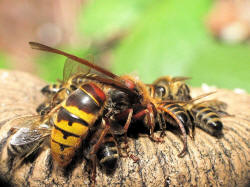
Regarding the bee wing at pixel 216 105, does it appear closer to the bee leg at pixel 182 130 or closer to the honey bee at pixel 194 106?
the honey bee at pixel 194 106

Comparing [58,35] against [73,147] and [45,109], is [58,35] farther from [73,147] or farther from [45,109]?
[73,147]

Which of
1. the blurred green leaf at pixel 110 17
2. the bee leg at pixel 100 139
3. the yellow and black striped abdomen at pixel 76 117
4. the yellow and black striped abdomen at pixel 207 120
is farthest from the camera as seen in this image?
the blurred green leaf at pixel 110 17

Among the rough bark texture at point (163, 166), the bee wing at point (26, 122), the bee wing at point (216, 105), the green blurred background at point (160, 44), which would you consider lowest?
the rough bark texture at point (163, 166)

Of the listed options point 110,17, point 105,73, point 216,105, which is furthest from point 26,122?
point 110,17

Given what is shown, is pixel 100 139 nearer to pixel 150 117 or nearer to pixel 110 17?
pixel 150 117

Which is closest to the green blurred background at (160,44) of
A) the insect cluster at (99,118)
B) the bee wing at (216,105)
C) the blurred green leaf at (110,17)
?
the blurred green leaf at (110,17)

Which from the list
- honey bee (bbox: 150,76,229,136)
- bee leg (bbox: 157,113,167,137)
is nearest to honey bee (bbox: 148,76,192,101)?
honey bee (bbox: 150,76,229,136)

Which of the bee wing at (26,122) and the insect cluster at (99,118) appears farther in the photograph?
the bee wing at (26,122)
